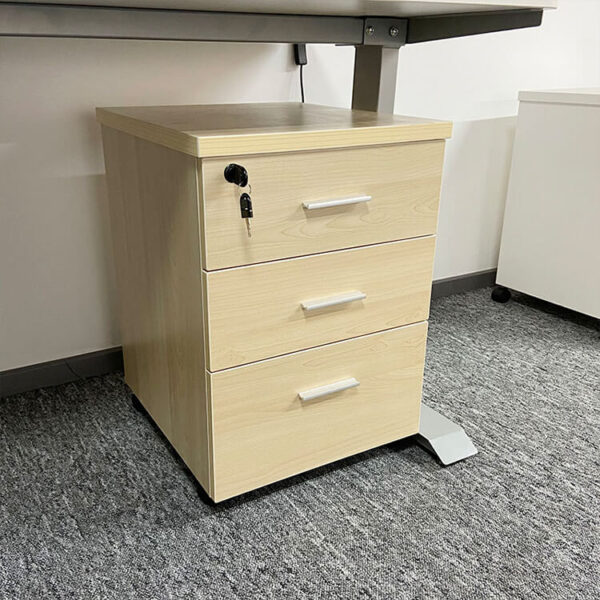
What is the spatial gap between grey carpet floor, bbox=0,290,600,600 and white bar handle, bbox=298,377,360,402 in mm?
187

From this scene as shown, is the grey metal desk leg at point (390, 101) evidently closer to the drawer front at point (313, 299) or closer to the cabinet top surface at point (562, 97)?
the drawer front at point (313, 299)

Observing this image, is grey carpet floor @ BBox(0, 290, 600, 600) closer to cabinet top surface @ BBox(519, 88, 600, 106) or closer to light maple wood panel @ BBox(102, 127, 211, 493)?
light maple wood panel @ BBox(102, 127, 211, 493)

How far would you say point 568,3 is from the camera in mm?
→ 1977

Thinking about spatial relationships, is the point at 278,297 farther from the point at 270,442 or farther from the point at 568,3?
the point at 568,3

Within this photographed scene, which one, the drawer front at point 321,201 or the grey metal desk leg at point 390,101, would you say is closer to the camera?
the drawer front at point 321,201

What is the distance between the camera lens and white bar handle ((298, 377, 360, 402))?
1033 millimetres

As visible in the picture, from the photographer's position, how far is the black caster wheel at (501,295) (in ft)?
6.49

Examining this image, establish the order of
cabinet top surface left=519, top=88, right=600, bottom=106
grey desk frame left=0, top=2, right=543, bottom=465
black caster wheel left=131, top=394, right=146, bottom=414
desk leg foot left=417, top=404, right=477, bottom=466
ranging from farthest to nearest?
cabinet top surface left=519, top=88, right=600, bottom=106
black caster wheel left=131, top=394, right=146, bottom=414
desk leg foot left=417, top=404, right=477, bottom=466
grey desk frame left=0, top=2, right=543, bottom=465

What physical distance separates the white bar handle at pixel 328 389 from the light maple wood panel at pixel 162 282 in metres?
0.16

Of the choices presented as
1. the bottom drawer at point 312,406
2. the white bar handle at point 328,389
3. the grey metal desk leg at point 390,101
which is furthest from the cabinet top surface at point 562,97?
the white bar handle at point 328,389

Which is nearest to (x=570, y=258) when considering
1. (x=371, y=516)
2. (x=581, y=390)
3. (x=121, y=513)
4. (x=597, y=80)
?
(x=581, y=390)

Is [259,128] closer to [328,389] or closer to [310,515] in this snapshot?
[328,389]

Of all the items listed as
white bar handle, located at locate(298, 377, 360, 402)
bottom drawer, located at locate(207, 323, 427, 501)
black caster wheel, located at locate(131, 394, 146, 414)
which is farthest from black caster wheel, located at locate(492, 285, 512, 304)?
black caster wheel, located at locate(131, 394, 146, 414)

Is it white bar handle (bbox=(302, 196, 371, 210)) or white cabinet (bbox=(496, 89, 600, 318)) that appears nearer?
white bar handle (bbox=(302, 196, 371, 210))
